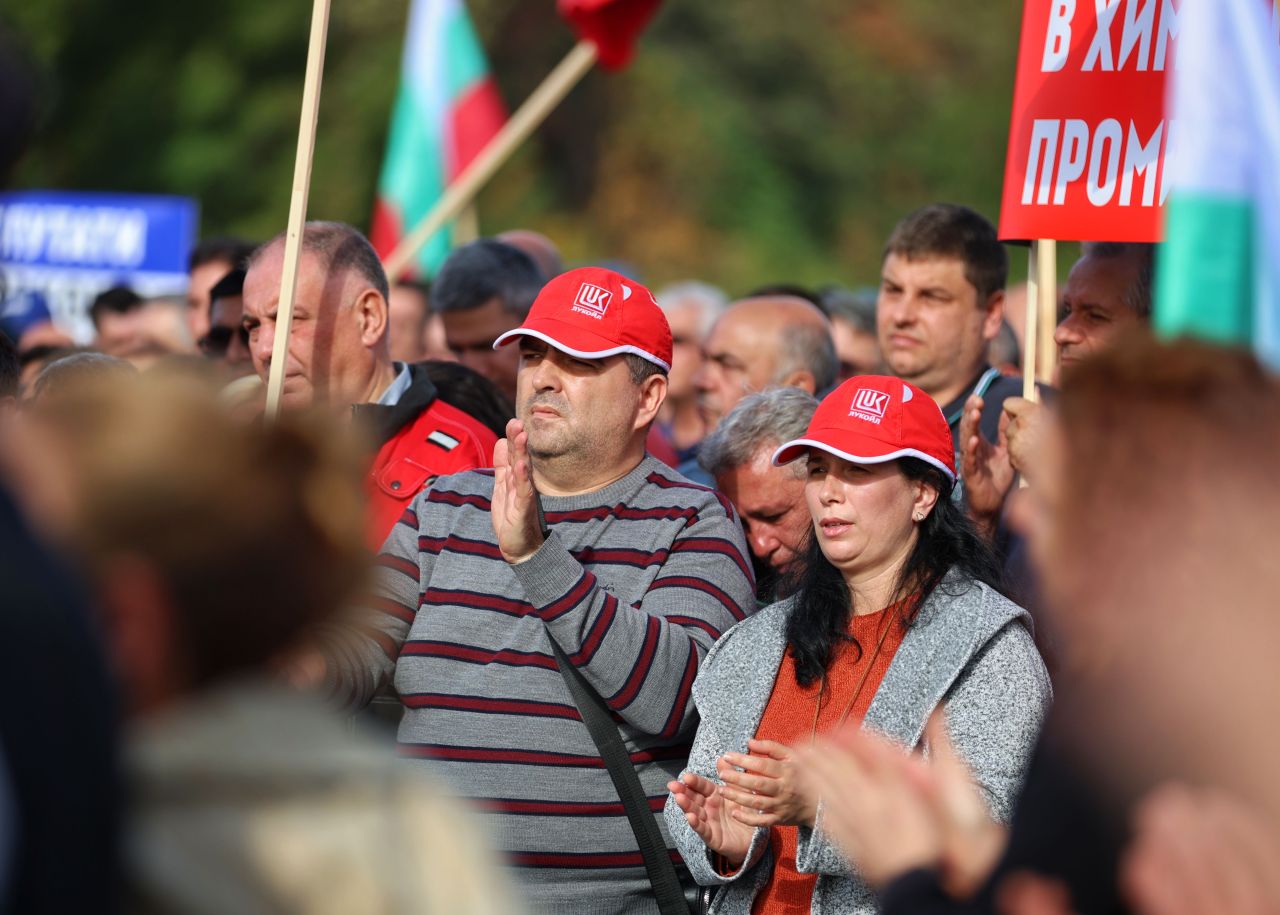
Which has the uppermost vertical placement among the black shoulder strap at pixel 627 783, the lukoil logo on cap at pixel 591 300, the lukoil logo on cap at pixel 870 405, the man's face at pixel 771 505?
the lukoil logo on cap at pixel 591 300

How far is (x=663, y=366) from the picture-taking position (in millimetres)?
4102

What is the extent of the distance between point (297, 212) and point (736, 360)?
190 cm

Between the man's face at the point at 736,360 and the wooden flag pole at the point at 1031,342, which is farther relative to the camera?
the man's face at the point at 736,360

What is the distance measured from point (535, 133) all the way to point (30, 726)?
973 inches

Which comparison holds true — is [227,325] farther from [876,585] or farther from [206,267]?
[876,585]

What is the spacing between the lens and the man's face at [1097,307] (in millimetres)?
4398

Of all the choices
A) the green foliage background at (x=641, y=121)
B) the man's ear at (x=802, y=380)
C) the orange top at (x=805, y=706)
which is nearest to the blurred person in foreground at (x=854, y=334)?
the man's ear at (x=802, y=380)

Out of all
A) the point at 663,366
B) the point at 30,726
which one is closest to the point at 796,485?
the point at 663,366

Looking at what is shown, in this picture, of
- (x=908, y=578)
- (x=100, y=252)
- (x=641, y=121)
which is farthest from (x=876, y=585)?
(x=641, y=121)

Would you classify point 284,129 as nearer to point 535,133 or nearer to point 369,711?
point 535,133

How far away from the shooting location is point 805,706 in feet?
11.7

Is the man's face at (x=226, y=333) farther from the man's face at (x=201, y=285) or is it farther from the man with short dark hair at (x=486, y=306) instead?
the man's face at (x=201, y=285)

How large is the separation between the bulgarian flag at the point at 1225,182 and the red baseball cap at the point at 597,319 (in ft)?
4.39

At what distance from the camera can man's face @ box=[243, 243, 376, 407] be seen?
451cm
